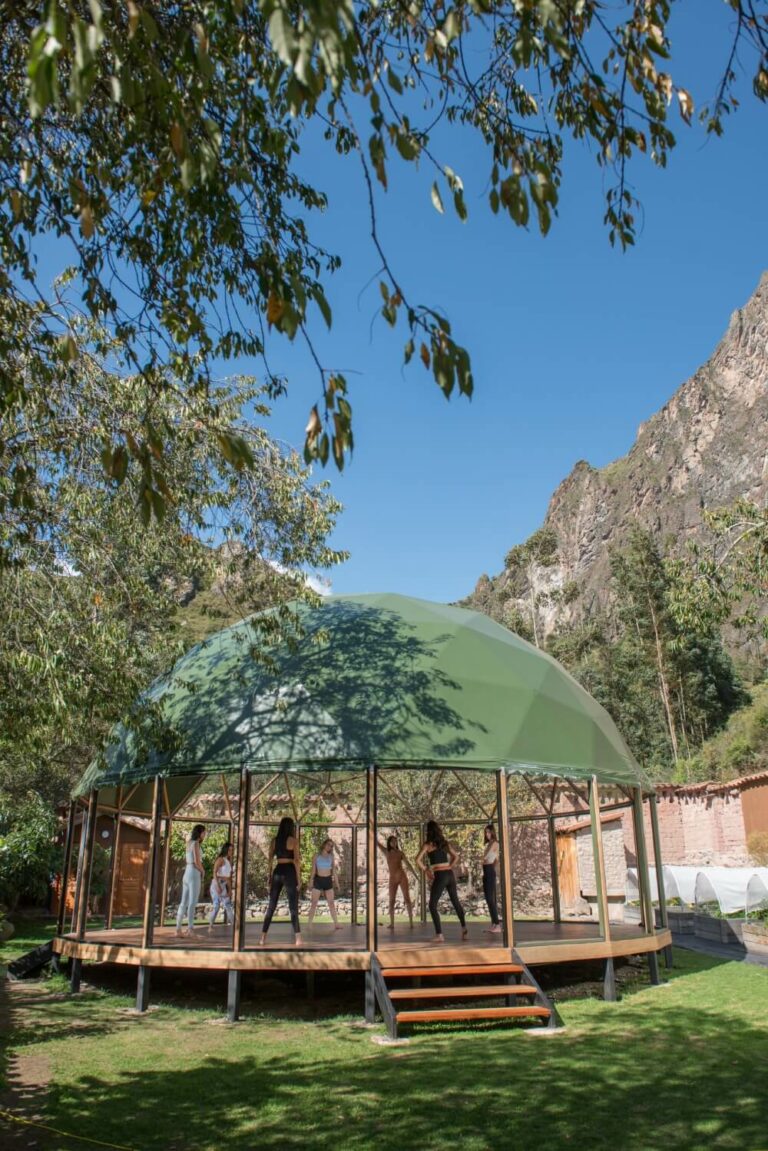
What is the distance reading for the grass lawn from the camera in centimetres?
520

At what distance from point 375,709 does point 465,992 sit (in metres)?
3.22

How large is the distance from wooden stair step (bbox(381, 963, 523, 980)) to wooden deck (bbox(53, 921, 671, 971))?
0.25 feet

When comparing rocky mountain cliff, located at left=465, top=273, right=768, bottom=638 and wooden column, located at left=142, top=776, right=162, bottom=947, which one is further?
rocky mountain cliff, located at left=465, top=273, right=768, bottom=638

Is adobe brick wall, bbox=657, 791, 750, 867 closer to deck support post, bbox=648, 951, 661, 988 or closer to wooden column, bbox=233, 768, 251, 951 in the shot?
deck support post, bbox=648, 951, 661, 988

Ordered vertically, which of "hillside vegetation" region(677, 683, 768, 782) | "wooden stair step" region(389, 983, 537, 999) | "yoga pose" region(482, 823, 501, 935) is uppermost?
"hillside vegetation" region(677, 683, 768, 782)

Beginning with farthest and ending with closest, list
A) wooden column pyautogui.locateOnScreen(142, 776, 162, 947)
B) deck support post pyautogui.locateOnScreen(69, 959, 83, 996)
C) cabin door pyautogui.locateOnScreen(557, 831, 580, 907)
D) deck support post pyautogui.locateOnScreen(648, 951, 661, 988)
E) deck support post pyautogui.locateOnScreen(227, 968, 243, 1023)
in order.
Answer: cabin door pyautogui.locateOnScreen(557, 831, 580, 907) < deck support post pyautogui.locateOnScreen(69, 959, 83, 996) < deck support post pyautogui.locateOnScreen(648, 951, 661, 988) < wooden column pyautogui.locateOnScreen(142, 776, 162, 947) < deck support post pyautogui.locateOnScreen(227, 968, 243, 1023)

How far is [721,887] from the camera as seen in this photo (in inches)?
664

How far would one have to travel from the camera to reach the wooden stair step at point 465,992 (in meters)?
8.45

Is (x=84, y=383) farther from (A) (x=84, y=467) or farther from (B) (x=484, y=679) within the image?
(B) (x=484, y=679)

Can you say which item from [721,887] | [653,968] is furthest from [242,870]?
[721,887]

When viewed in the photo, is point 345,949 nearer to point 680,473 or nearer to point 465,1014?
point 465,1014

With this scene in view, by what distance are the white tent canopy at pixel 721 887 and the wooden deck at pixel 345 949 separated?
4062mm

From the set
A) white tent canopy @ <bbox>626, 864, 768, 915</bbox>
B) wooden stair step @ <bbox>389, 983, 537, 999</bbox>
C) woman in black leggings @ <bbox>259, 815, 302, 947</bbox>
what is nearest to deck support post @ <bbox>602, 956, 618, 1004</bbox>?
wooden stair step @ <bbox>389, 983, 537, 999</bbox>

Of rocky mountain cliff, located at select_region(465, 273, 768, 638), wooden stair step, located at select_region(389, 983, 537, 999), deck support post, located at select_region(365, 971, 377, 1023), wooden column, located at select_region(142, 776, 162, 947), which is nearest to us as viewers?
wooden stair step, located at select_region(389, 983, 537, 999)
